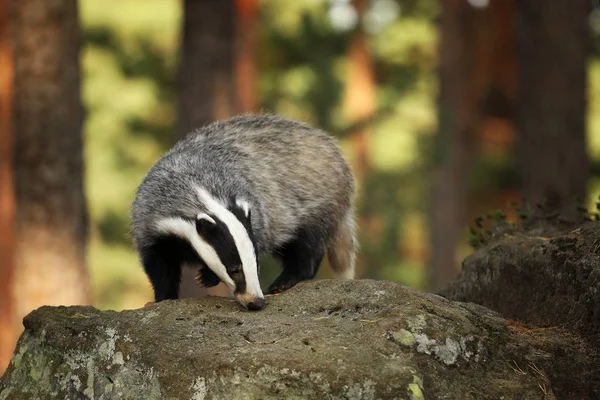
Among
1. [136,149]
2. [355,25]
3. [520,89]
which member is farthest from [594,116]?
[136,149]

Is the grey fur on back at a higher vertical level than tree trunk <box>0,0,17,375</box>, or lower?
higher

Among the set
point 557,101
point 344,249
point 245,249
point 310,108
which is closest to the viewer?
point 245,249

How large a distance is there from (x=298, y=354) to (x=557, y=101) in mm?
8479

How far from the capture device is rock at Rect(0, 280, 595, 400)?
406 centimetres

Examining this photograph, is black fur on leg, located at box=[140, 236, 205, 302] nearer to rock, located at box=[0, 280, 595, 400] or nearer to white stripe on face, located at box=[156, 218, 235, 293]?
white stripe on face, located at box=[156, 218, 235, 293]

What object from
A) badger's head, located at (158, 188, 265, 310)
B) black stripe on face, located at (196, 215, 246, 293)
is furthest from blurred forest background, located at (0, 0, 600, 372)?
black stripe on face, located at (196, 215, 246, 293)

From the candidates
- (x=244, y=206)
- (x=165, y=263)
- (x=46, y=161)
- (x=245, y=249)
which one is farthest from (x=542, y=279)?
(x=46, y=161)

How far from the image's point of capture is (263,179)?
666cm

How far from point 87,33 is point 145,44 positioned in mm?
1361

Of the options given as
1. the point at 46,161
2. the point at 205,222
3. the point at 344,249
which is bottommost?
the point at 344,249

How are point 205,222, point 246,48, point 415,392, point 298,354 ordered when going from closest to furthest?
point 415,392
point 298,354
point 205,222
point 246,48

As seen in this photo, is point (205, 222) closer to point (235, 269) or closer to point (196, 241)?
point (196, 241)

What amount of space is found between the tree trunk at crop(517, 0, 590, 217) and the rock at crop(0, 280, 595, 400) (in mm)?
7062

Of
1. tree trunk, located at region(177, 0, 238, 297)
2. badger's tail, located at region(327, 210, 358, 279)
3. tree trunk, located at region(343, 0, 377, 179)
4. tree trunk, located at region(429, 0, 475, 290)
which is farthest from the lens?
tree trunk, located at region(343, 0, 377, 179)
